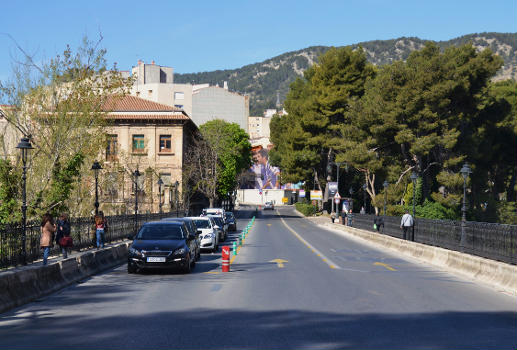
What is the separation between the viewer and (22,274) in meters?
12.1

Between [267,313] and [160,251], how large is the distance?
758cm

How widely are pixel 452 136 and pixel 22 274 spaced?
4548 cm

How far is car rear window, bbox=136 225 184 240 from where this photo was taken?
18.8 m

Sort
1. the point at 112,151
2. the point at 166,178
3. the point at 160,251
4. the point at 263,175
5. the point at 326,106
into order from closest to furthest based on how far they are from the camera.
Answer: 1. the point at 160,251
2. the point at 112,151
3. the point at 166,178
4. the point at 326,106
5. the point at 263,175

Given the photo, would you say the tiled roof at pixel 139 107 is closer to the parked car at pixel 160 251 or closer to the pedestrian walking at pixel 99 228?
the pedestrian walking at pixel 99 228

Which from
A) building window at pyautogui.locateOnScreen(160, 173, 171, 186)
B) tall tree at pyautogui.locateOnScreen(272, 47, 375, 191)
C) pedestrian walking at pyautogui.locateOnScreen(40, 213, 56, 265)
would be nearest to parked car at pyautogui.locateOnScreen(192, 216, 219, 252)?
pedestrian walking at pyautogui.locateOnScreen(40, 213, 56, 265)

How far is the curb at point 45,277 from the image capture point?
1137cm

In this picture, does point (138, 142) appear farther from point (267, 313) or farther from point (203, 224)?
point (267, 313)

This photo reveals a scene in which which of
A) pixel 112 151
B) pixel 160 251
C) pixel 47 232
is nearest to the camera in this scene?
pixel 47 232

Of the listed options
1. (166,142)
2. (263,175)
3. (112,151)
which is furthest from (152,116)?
(263,175)

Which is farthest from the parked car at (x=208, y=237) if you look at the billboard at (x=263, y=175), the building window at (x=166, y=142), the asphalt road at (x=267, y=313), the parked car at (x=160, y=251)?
the billboard at (x=263, y=175)

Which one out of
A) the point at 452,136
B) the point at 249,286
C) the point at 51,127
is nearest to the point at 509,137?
the point at 452,136

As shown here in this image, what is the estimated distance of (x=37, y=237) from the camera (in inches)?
664

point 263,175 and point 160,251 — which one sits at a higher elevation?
point 263,175
